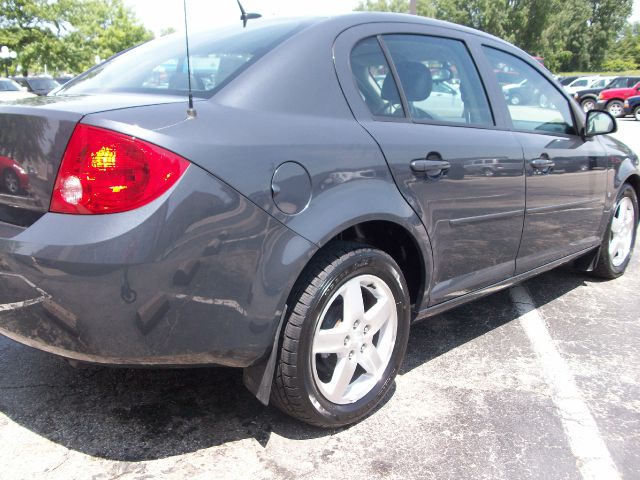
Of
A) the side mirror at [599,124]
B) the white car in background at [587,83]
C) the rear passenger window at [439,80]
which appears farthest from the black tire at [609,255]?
the white car in background at [587,83]

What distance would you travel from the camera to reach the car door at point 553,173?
3.22m

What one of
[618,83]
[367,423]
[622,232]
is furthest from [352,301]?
[618,83]

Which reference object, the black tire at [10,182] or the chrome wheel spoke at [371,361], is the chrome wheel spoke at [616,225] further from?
the black tire at [10,182]

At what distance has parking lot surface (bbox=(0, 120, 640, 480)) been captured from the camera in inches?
84.3

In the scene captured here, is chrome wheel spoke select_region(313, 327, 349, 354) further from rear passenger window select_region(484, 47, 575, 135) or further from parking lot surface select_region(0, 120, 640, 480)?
rear passenger window select_region(484, 47, 575, 135)

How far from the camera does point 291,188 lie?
2.00 meters

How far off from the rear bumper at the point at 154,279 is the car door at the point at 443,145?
76 cm

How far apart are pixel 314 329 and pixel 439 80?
57.8 inches

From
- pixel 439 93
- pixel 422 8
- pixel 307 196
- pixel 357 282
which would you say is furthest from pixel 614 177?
pixel 422 8

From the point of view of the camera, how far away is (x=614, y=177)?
13.2 ft

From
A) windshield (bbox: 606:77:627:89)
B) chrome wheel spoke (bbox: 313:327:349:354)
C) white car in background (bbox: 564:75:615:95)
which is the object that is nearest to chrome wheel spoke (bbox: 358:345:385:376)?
chrome wheel spoke (bbox: 313:327:349:354)

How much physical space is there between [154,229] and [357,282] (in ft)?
2.83

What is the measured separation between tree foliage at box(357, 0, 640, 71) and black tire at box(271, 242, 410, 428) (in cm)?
5235

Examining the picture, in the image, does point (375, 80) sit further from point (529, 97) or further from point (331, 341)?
point (529, 97)
